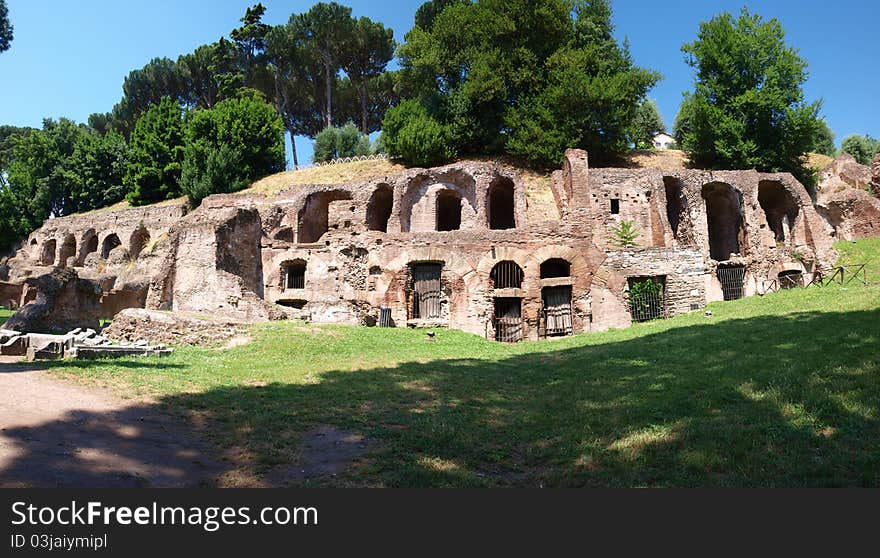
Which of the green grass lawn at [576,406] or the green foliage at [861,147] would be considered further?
the green foliage at [861,147]

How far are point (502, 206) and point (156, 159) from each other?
3162cm

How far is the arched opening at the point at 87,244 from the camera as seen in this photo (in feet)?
142

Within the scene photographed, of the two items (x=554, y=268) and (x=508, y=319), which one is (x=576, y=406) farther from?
(x=554, y=268)

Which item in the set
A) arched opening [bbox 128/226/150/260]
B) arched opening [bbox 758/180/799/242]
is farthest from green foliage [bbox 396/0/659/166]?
arched opening [bbox 128/226/150/260]

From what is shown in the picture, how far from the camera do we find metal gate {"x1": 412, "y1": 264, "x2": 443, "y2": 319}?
2288 centimetres

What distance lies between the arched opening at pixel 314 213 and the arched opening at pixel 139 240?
54.2 ft

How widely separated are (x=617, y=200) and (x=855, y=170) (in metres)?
19.5

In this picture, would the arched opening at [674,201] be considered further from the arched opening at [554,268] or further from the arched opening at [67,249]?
the arched opening at [67,249]

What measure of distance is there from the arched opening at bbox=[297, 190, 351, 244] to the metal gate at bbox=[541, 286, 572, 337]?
1454cm

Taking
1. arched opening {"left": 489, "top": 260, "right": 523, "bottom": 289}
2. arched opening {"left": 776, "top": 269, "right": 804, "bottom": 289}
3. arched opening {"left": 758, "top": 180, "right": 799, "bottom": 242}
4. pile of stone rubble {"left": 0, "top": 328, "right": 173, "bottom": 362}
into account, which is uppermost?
arched opening {"left": 758, "top": 180, "right": 799, "bottom": 242}

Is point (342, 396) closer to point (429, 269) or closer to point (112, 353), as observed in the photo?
point (112, 353)

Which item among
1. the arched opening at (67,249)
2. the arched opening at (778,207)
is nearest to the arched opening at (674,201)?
the arched opening at (778,207)

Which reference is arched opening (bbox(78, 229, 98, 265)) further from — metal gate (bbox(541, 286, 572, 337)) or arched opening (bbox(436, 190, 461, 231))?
metal gate (bbox(541, 286, 572, 337))

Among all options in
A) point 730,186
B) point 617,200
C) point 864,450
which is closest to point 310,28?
point 617,200
